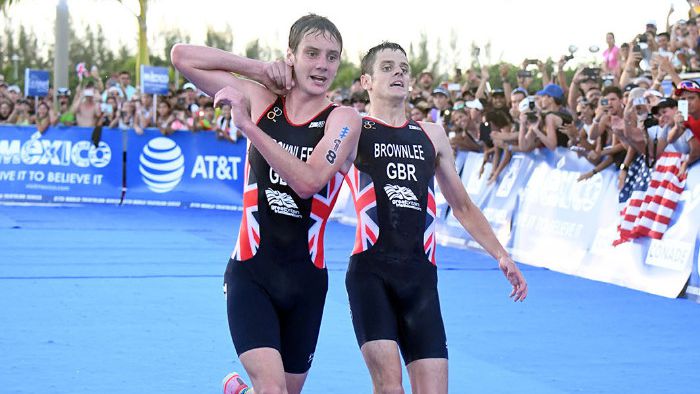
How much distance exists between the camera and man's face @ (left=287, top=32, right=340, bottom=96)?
4.50 meters

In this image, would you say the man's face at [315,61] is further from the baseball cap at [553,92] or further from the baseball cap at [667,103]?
the baseball cap at [553,92]

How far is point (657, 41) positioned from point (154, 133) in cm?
1022

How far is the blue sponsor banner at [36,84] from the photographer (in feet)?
80.6

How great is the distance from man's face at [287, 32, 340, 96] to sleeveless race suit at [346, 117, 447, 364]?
0.79 metres

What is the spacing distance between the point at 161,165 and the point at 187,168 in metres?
0.54

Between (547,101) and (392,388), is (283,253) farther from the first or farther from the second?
(547,101)

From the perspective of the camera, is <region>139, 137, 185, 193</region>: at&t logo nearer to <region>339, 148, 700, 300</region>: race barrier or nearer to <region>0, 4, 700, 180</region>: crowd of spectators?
<region>0, 4, 700, 180</region>: crowd of spectators

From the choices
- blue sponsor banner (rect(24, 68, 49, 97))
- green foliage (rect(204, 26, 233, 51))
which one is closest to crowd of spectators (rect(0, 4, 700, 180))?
blue sponsor banner (rect(24, 68, 49, 97))

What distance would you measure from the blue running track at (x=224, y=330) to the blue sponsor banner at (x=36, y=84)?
35.8 ft

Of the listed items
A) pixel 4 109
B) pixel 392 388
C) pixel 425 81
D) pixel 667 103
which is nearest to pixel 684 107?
pixel 667 103

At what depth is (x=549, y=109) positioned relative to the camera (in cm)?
1458

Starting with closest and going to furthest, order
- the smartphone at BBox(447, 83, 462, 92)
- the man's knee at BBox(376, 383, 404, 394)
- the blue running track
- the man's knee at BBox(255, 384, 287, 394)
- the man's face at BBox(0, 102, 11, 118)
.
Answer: the man's knee at BBox(255, 384, 287, 394)
the man's knee at BBox(376, 383, 404, 394)
the blue running track
the smartphone at BBox(447, 83, 462, 92)
the man's face at BBox(0, 102, 11, 118)

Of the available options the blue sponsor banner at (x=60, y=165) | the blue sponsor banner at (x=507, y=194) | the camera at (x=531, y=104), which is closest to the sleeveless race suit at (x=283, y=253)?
the camera at (x=531, y=104)

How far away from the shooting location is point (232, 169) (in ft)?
70.8
